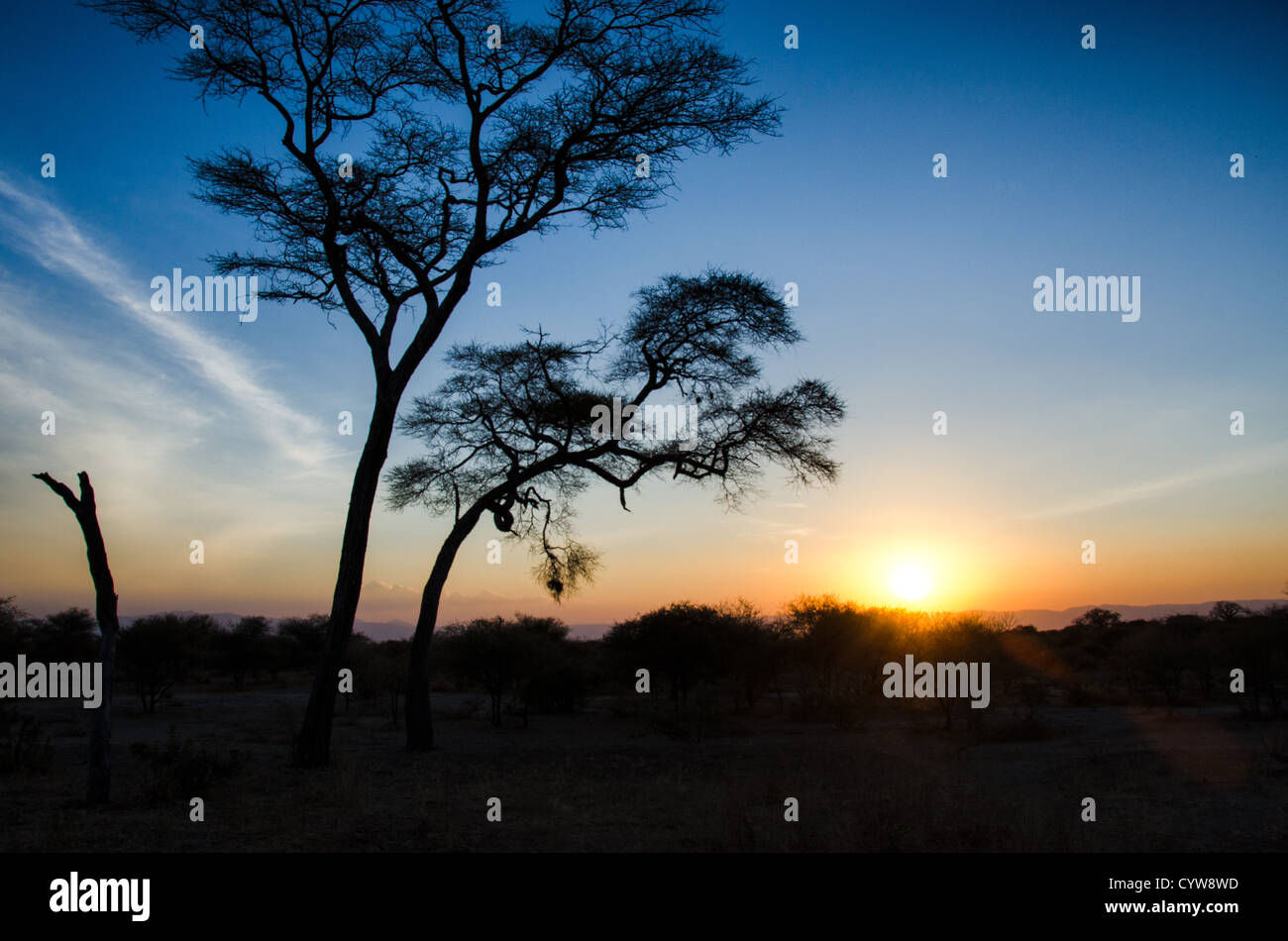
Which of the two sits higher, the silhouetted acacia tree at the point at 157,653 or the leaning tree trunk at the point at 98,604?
the leaning tree trunk at the point at 98,604

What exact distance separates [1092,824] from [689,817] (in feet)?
16.0

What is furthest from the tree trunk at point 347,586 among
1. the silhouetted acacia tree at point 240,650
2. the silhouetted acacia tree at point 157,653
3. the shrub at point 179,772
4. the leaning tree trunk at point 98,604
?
the silhouetted acacia tree at point 240,650

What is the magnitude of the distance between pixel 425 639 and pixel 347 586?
3.88 m

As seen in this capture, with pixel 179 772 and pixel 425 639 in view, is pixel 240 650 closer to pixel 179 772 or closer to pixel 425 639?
pixel 425 639

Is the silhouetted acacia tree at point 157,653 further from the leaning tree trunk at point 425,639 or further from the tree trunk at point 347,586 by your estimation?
the tree trunk at point 347,586

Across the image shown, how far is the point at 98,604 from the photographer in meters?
9.85

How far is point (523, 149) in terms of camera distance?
15.0m

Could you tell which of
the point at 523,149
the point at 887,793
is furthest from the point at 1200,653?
the point at 523,149

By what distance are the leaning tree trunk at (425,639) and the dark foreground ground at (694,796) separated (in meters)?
0.78

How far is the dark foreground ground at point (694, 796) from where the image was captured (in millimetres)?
8234

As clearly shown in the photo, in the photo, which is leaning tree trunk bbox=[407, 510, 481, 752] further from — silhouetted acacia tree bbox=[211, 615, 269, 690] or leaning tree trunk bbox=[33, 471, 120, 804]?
silhouetted acacia tree bbox=[211, 615, 269, 690]

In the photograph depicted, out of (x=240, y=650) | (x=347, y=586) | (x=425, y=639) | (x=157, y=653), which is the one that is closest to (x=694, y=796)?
(x=347, y=586)

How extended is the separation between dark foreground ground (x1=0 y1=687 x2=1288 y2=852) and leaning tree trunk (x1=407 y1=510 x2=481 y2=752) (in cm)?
78
